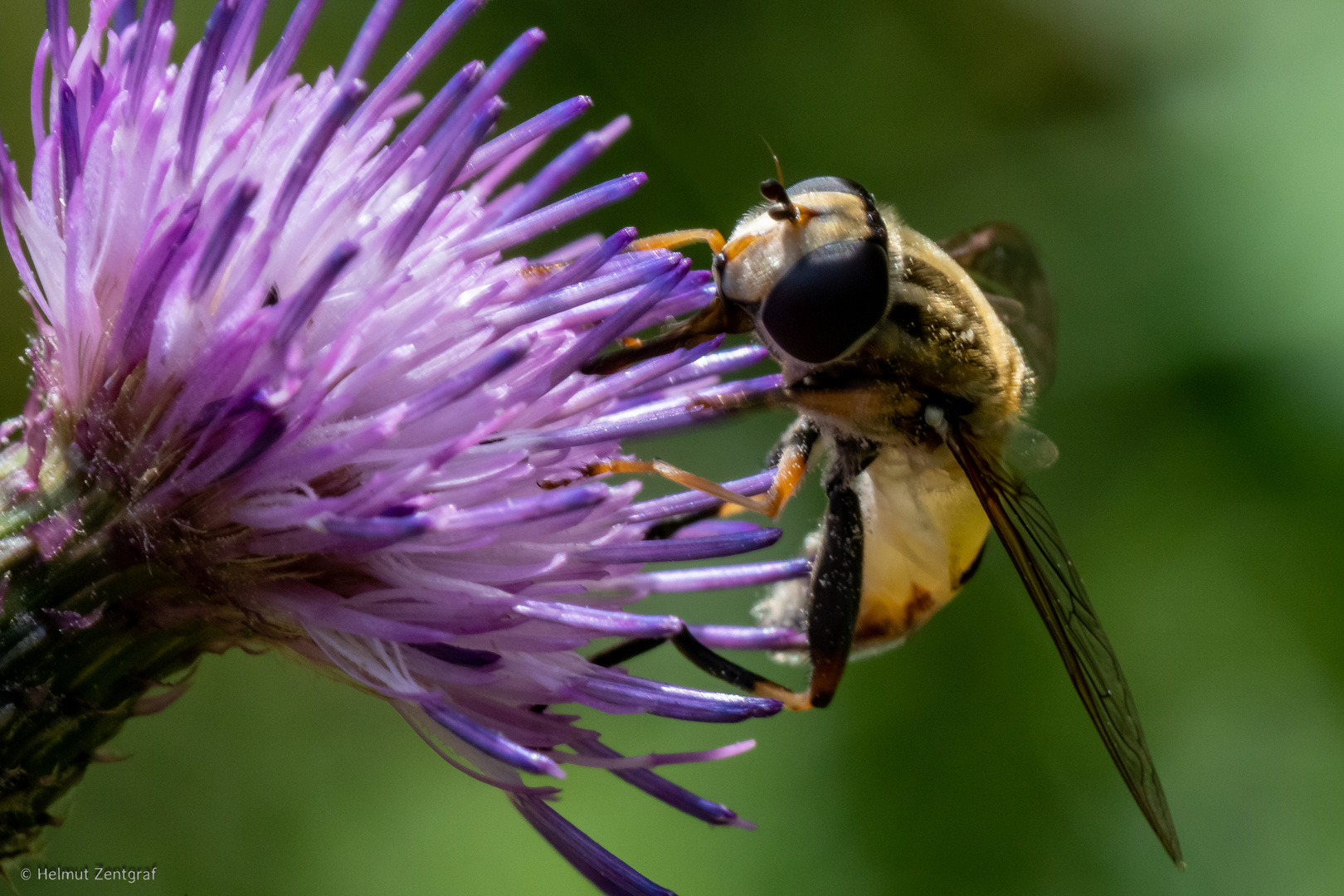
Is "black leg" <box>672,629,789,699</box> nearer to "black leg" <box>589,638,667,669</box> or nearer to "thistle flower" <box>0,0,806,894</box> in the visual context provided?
"black leg" <box>589,638,667,669</box>

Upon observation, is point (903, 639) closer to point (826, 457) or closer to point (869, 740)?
point (826, 457)

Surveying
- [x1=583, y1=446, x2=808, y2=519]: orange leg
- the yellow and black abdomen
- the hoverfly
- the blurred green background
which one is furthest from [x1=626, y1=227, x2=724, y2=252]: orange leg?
the blurred green background

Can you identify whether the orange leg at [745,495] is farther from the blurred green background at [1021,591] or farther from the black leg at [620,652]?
the blurred green background at [1021,591]

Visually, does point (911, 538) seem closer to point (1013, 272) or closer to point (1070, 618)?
point (1070, 618)

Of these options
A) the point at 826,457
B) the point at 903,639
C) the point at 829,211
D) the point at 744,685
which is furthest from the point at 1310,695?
the point at 829,211

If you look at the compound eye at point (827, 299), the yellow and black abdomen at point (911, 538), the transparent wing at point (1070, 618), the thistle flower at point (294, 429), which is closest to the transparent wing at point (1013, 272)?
the yellow and black abdomen at point (911, 538)
